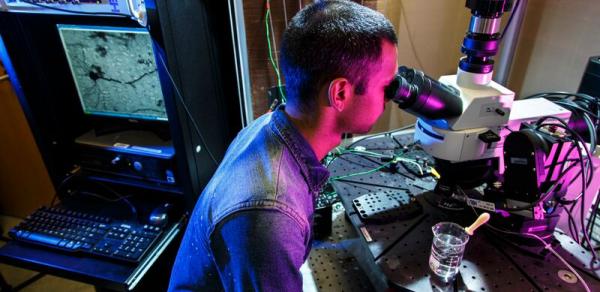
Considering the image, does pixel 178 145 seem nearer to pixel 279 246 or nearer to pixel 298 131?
pixel 298 131

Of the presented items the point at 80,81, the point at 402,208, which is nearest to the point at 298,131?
the point at 402,208

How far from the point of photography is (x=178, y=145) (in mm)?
1245

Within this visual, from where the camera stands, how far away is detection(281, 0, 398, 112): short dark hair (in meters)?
0.74

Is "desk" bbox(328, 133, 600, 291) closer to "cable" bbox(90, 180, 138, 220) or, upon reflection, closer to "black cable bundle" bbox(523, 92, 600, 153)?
"black cable bundle" bbox(523, 92, 600, 153)

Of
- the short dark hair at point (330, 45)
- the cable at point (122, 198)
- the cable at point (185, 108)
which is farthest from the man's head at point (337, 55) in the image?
the cable at point (122, 198)

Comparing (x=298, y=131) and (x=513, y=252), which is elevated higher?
(x=298, y=131)

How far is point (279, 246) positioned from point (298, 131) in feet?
0.87

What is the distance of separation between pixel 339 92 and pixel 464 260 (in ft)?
1.58

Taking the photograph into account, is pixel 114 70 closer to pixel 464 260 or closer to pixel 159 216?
pixel 159 216

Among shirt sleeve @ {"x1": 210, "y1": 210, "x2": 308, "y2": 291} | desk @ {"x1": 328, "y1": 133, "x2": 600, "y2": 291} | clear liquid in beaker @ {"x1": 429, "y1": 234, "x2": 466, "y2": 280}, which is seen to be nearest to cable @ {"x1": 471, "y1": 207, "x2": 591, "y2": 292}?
desk @ {"x1": 328, "y1": 133, "x2": 600, "y2": 291}

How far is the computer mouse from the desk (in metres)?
0.64

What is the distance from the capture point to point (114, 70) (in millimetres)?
1292

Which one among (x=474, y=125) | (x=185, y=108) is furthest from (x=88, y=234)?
(x=474, y=125)

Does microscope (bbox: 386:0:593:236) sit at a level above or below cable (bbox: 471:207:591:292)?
above
